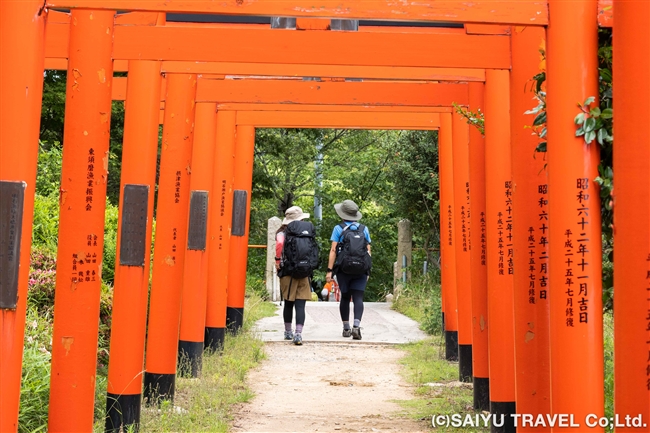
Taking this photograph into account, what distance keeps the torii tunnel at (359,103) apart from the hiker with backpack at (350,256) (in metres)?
2.83

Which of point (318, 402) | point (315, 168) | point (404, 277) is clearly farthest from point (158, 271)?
point (315, 168)

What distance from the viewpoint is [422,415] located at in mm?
6848

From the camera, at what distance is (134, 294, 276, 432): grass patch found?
20.6 feet

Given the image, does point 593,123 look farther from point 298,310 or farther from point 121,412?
point 298,310

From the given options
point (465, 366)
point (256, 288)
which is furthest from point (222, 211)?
point (256, 288)

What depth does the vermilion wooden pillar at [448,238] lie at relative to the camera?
9805 millimetres

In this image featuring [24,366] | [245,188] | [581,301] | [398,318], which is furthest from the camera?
[398,318]

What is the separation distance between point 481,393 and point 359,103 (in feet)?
9.22

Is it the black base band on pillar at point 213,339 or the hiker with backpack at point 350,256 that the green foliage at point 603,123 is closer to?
the hiker with backpack at point 350,256

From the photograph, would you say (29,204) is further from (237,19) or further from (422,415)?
(237,19)

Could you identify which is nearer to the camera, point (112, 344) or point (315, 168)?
point (112, 344)

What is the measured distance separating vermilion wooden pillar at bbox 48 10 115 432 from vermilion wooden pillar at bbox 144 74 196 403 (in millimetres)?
1938

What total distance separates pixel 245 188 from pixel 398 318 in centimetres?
388

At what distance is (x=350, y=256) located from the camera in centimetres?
1033
